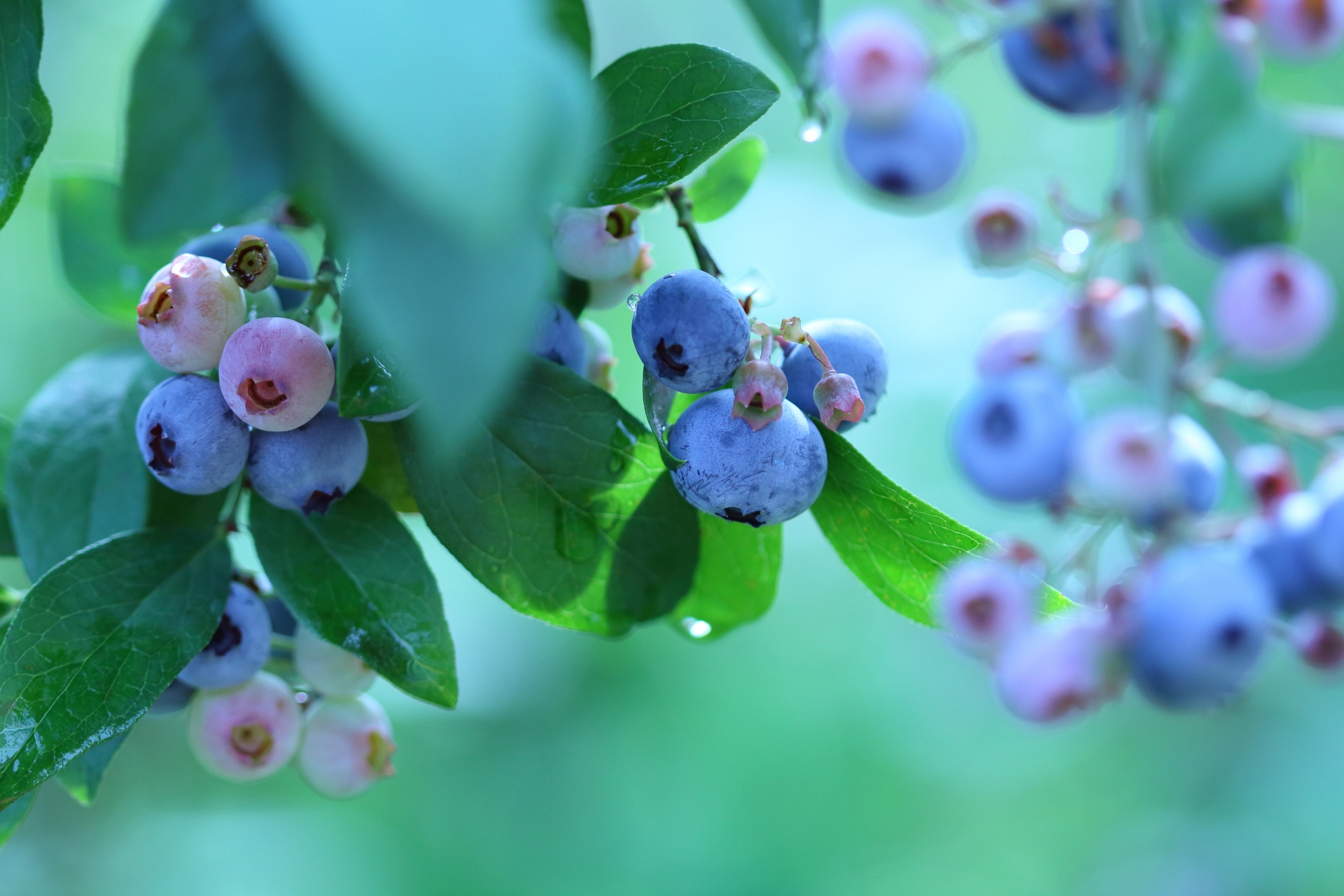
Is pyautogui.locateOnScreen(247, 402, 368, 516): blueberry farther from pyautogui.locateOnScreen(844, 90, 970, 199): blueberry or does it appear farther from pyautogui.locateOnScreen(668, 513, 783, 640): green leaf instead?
pyautogui.locateOnScreen(844, 90, 970, 199): blueberry

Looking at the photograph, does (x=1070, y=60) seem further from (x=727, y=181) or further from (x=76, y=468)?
(x=76, y=468)

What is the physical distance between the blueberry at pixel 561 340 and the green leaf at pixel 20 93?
7.0 inches

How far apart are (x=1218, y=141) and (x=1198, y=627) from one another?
13 centimetres

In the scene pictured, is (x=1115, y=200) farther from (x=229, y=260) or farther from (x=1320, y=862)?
(x=1320, y=862)

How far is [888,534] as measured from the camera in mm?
425

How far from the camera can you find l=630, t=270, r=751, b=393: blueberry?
0.38 meters

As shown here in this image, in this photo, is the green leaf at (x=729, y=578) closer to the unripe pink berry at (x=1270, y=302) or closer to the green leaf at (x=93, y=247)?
the unripe pink berry at (x=1270, y=302)

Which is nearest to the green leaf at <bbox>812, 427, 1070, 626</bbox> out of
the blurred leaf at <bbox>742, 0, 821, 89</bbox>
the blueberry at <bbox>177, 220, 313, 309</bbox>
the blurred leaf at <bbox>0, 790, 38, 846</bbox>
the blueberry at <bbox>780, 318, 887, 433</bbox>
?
the blueberry at <bbox>780, 318, 887, 433</bbox>

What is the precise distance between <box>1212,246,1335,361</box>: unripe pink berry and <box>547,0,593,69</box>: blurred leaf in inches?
9.0

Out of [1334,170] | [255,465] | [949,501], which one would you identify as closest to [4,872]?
[255,465]

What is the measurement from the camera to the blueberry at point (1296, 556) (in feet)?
0.95

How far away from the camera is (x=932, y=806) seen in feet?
9.05

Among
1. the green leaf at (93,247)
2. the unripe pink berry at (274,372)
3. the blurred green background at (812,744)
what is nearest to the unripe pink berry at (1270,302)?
the unripe pink berry at (274,372)

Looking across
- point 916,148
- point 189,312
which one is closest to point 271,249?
point 189,312
